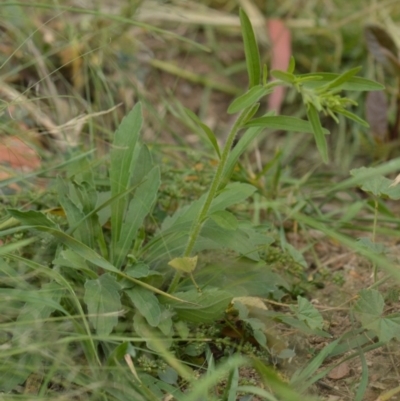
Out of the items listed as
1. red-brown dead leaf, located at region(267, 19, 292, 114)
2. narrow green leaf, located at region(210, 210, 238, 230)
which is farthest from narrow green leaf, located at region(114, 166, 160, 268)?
red-brown dead leaf, located at region(267, 19, 292, 114)

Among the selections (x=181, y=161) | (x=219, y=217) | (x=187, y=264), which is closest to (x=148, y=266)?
(x=187, y=264)

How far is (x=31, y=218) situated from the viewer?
5.10 ft

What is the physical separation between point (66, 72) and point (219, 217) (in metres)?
1.52

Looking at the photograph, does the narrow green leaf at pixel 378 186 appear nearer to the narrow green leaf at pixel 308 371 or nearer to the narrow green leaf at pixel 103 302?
the narrow green leaf at pixel 308 371

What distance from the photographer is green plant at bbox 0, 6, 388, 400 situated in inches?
55.5

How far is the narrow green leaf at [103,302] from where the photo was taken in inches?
57.7

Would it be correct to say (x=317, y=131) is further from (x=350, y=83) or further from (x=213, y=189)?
(x=213, y=189)

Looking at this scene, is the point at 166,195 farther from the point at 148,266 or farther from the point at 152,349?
the point at 152,349

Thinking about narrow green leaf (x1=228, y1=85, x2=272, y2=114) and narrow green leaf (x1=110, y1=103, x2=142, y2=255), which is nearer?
narrow green leaf (x1=228, y1=85, x2=272, y2=114)

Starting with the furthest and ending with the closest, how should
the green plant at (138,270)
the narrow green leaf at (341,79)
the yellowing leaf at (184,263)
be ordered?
the yellowing leaf at (184,263), the green plant at (138,270), the narrow green leaf at (341,79)

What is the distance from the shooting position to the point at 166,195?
199 cm

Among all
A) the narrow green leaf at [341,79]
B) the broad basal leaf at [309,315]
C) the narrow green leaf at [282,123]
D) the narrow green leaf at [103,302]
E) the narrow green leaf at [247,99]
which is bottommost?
the broad basal leaf at [309,315]

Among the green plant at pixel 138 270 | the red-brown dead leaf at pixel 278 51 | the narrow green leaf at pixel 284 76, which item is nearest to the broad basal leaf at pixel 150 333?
the green plant at pixel 138 270

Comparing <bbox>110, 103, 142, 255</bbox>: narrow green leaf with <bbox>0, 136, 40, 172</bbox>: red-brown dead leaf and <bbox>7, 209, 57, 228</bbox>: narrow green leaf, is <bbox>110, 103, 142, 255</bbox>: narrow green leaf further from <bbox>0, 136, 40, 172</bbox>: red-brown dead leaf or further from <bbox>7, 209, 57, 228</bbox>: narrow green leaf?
<bbox>0, 136, 40, 172</bbox>: red-brown dead leaf
